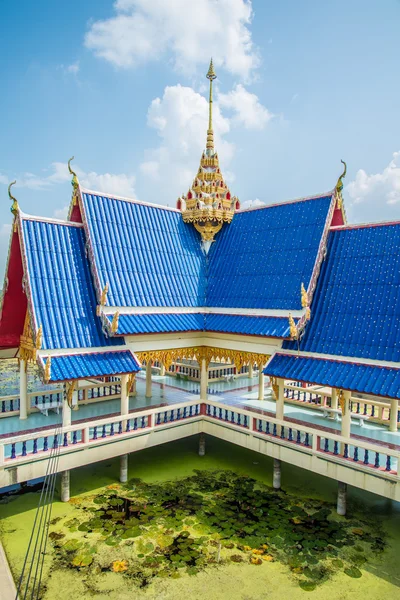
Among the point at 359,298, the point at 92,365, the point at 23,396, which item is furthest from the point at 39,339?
the point at 359,298

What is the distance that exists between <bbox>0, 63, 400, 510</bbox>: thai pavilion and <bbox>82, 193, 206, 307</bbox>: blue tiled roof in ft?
0.15

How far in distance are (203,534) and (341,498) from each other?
3997mm

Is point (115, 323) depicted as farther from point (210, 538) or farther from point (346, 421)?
point (346, 421)

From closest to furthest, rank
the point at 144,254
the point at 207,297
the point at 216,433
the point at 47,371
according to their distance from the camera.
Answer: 1. the point at 47,371
2. the point at 216,433
3. the point at 144,254
4. the point at 207,297

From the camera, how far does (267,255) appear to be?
1538 centimetres

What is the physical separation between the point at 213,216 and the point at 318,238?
490 cm

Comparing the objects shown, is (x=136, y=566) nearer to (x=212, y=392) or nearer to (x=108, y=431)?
(x=108, y=431)

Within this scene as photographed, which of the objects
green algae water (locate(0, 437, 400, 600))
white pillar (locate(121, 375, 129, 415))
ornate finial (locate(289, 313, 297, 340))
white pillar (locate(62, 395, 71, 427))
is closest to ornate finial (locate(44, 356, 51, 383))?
white pillar (locate(62, 395, 71, 427))

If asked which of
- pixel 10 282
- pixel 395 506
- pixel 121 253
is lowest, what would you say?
pixel 395 506

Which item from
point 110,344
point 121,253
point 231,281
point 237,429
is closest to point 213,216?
point 231,281

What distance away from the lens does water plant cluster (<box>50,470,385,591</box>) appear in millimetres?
9180

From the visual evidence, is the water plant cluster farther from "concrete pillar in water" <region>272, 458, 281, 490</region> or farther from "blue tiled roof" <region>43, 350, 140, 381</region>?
"blue tiled roof" <region>43, 350, 140, 381</region>

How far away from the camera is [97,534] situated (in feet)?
33.4

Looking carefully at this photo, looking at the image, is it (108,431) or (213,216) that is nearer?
(108,431)
